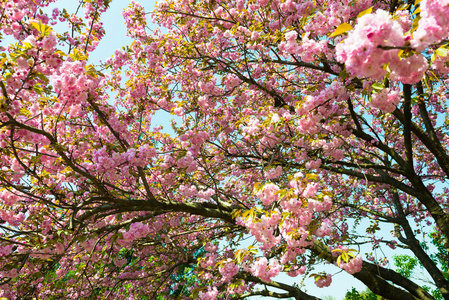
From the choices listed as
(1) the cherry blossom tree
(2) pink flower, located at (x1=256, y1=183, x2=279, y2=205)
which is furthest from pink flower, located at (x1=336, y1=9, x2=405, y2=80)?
(2) pink flower, located at (x1=256, y1=183, x2=279, y2=205)

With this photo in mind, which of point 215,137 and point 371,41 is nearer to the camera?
point 371,41

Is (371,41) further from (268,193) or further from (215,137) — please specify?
(215,137)

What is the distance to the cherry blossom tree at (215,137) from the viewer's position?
314cm

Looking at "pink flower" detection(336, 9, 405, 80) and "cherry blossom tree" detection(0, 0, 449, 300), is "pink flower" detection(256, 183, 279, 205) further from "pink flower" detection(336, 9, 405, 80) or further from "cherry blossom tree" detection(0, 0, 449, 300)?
"pink flower" detection(336, 9, 405, 80)

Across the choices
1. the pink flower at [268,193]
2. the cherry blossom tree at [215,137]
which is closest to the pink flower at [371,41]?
the cherry blossom tree at [215,137]

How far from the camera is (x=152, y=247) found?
732cm

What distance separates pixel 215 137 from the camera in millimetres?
6168

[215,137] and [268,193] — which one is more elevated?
[215,137]

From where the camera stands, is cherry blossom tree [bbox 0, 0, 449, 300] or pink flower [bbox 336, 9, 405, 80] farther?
cherry blossom tree [bbox 0, 0, 449, 300]

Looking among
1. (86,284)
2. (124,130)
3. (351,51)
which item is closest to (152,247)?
(86,284)

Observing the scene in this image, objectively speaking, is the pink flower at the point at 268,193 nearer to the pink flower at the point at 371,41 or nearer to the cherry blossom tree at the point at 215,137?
the cherry blossom tree at the point at 215,137

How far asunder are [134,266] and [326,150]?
5.80m

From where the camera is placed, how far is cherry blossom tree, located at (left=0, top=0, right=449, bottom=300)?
3.14 m

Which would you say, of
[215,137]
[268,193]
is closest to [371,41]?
[268,193]
